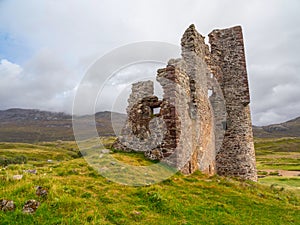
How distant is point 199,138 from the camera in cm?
1777

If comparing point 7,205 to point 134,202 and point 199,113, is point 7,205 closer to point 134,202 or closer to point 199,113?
point 134,202

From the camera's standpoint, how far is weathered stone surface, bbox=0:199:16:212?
737cm

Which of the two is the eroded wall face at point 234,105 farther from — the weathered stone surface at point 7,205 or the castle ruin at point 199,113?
the weathered stone surface at point 7,205

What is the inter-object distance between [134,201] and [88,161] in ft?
15.9

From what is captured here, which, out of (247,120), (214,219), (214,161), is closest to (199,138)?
(214,161)

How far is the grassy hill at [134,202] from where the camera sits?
7719 mm

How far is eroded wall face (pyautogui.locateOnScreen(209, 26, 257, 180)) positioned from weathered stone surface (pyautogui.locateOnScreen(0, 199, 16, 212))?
58.5 feet

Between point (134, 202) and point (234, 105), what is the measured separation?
1623cm

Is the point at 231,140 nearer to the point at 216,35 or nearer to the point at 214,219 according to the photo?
the point at 216,35

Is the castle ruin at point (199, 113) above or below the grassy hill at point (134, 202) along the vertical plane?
above

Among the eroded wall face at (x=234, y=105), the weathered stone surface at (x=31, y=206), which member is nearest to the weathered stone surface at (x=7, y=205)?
the weathered stone surface at (x=31, y=206)

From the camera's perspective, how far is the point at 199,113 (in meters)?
18.0

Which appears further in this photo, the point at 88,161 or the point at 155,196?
the point at 88,161

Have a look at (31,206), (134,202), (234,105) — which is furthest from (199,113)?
(31,206)
